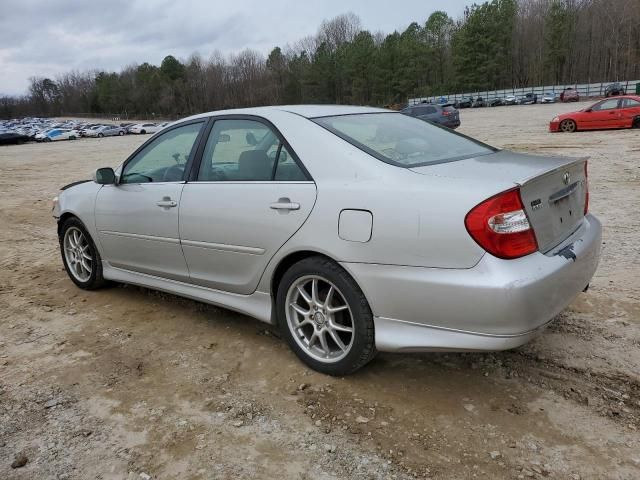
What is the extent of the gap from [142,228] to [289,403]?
1.90 meters

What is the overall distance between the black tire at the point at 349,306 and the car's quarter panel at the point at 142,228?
3.59 ft

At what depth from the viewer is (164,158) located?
4.05m

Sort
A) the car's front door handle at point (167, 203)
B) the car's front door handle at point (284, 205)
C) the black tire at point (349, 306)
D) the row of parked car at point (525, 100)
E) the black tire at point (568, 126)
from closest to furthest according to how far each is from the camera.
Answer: the black tire at point (349, 306)
the car's front door handle at point (284, 205)
the car's front door handle at point (167, 203)
the black tire at point (568, 126)
the row of parked car at point (525, 100)

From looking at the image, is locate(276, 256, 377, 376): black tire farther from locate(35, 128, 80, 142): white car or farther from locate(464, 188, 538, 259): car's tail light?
locate(35, 128, 80, 142): white car

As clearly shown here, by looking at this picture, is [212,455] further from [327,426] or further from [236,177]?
[236,177]

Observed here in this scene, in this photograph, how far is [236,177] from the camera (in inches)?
135

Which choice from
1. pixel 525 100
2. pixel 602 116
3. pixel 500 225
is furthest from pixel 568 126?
pixel 525 100

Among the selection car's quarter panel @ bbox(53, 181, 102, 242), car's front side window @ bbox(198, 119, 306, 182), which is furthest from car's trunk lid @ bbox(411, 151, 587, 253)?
car's quarter panel @ bbox(53, 181, 102, 242)

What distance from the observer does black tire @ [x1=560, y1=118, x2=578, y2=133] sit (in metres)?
19.6

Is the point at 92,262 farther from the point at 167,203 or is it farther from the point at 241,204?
the point at 241,204

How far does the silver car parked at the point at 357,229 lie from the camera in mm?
2471

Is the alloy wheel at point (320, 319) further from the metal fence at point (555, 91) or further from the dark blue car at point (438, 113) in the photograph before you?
the metal fence at point (555, 91)

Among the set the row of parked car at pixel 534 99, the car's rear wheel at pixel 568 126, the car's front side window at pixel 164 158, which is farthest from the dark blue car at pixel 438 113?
the row of parked car at pixel 534 99

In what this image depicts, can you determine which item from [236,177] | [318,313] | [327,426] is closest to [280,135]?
[236,177]
